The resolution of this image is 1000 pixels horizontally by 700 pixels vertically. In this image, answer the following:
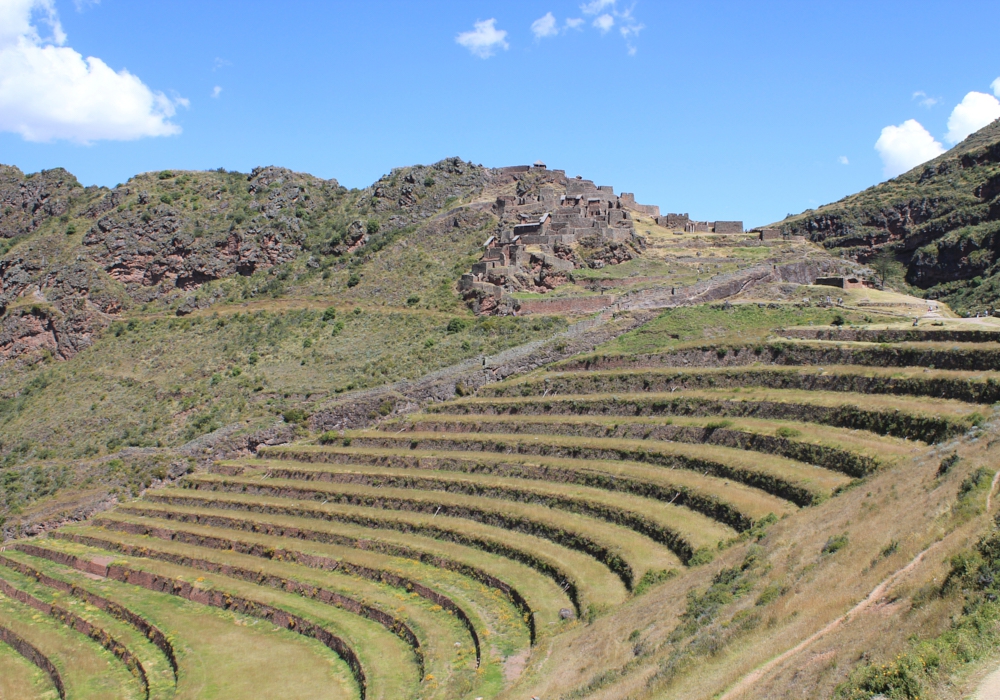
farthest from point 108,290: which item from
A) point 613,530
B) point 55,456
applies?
point 613,530

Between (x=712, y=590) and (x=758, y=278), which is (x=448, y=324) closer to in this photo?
(x=758, y=278)

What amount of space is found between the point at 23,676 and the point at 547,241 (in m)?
35.0

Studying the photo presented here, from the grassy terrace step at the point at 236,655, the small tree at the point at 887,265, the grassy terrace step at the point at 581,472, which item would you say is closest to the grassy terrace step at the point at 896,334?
the grassy terrace step at the point at 581,472

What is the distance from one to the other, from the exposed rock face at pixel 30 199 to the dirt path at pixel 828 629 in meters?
69.3

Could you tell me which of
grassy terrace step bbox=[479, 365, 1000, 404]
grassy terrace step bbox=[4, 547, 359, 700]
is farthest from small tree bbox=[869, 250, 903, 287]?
grassy terrace step bbox=[4, 547, 359, 700]

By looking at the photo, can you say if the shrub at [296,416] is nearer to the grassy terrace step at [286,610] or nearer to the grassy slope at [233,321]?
the grassy slope at [233,321]

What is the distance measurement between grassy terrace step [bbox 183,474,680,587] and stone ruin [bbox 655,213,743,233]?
127ft

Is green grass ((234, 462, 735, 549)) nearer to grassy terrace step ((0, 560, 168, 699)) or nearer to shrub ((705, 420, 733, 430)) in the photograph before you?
shrub ((705, 420, 733, 430))

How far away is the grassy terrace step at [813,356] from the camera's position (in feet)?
69.6

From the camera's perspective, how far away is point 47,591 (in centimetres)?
2630

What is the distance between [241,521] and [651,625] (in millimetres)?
17831

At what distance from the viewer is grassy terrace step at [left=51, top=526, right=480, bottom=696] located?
17562 millimetres

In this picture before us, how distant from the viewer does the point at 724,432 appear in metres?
22.9

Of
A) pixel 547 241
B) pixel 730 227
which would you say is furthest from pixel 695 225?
pixel 547 241
